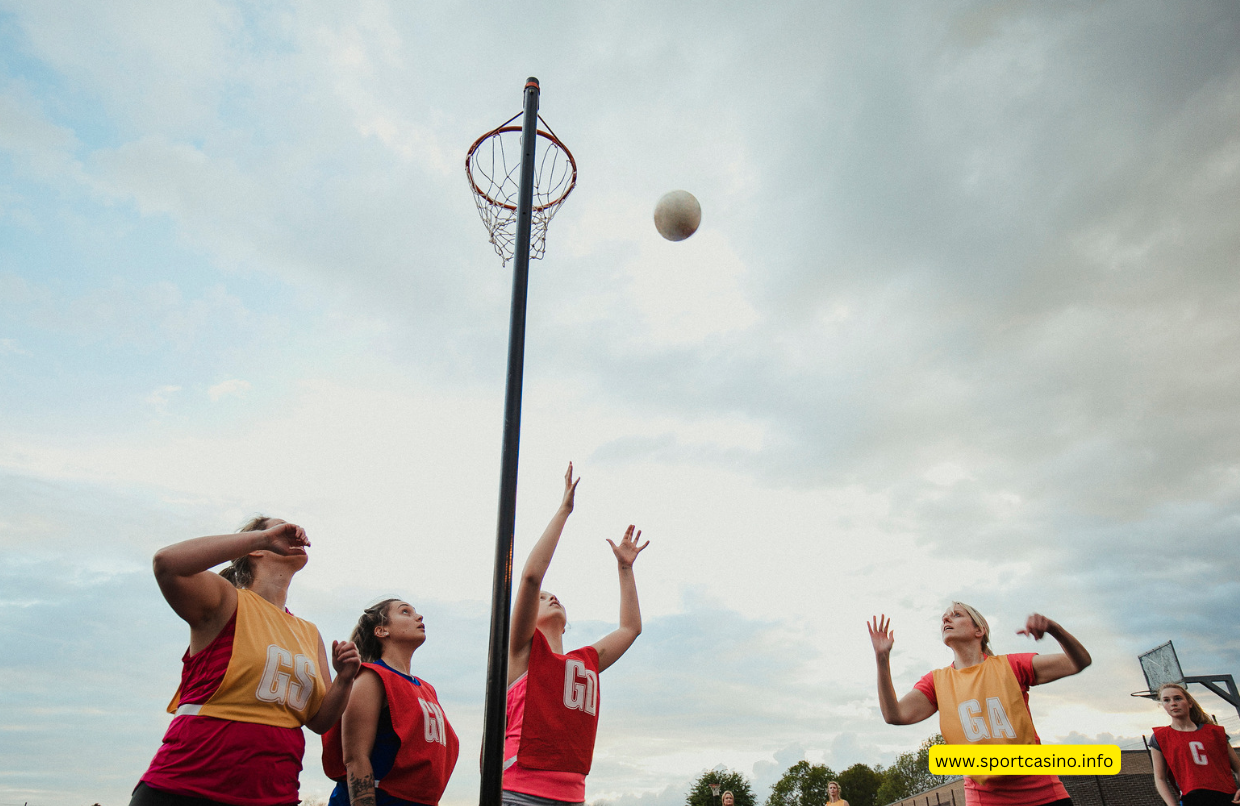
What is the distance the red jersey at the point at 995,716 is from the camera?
4.78 m

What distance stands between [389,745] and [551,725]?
3.10 feet

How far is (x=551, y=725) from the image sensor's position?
433 cm

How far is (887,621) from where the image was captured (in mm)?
5816

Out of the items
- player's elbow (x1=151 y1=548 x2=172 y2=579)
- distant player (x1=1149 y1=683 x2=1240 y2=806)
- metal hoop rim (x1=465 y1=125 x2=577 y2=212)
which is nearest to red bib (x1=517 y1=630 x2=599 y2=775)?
player's elbow (x1=151 y1=548 x2=172 y2=579)

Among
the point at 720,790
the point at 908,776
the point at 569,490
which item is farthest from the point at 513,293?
the point at 908,776

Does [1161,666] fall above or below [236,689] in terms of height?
above

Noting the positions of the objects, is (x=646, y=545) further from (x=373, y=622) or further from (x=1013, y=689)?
(x=1013, y=689)

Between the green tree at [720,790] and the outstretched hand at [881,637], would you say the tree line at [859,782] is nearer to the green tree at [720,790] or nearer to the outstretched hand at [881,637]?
the green tree at [720,790]

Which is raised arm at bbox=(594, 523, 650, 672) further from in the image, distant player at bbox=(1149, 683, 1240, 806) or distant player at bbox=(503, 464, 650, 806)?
distant player at bbox=(1149, 683, 1240, 806)

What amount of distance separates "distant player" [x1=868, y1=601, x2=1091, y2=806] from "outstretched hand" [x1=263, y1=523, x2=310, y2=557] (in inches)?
174

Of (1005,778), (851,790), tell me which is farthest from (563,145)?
(851,790)

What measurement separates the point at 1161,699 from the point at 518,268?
28.5ft

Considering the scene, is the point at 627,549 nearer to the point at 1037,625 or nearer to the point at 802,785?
the point at 1037,625

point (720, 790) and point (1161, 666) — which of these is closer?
point (1161, 666)
